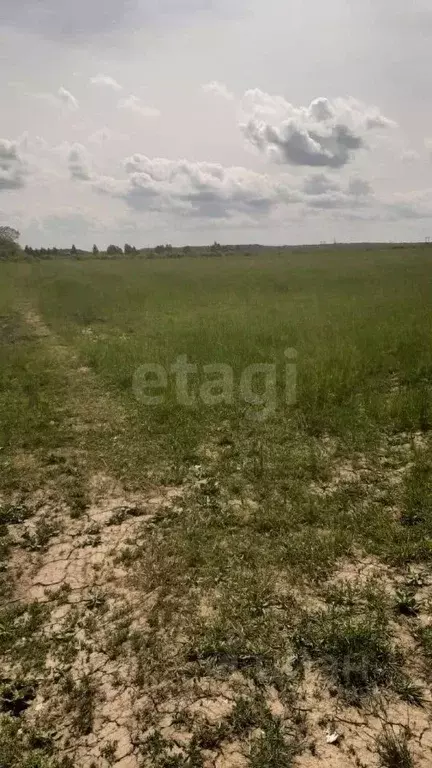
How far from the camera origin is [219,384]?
32.7ft

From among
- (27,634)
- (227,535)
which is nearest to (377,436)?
(227,535)

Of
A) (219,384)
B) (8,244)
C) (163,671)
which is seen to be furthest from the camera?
(8,244)

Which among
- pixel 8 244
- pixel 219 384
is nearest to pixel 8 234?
pixel 8 244

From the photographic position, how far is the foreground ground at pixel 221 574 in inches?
121

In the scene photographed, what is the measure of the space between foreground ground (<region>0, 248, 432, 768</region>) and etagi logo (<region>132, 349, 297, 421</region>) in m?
0.17

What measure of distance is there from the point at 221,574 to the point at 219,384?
18.9 feet

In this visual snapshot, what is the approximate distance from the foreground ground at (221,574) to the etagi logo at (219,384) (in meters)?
0.17

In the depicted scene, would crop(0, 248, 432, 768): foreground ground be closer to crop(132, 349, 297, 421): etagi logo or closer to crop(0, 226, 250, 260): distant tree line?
crop(132, 349, 297, 421): etagi logo

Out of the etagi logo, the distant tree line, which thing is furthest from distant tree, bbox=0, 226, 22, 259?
the etagi logo

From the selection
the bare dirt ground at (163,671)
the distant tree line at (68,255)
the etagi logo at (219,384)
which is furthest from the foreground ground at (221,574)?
the distant tree line at (68,255)

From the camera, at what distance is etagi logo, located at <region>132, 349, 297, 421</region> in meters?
8.99

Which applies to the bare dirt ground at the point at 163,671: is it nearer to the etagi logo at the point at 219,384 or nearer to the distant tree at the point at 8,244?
the etagi logo at the point at 219,384

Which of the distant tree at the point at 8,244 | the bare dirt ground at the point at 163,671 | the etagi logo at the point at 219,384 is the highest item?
the distant tree at the point at 8,244

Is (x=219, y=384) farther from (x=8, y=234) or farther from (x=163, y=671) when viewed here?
(x=8, y=234)
